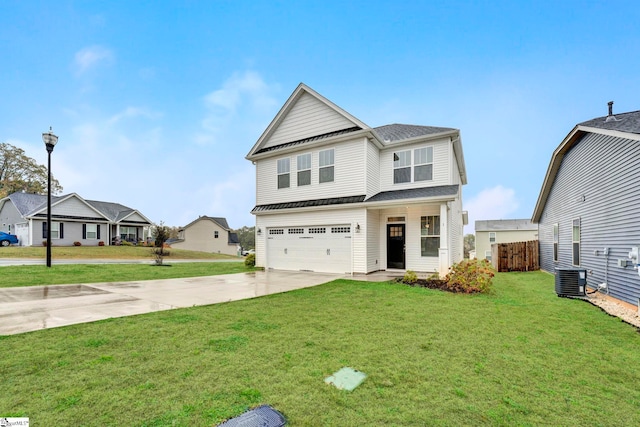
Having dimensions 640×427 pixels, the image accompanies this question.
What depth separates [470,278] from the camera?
27.0 ft

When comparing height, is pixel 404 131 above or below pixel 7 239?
above

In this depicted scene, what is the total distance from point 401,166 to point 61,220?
31.5 m

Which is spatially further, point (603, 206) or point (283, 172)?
point (283, 172)

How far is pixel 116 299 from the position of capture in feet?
22.3

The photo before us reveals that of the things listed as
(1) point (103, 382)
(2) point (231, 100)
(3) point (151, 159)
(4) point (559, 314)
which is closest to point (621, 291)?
(4) point (559, 314)

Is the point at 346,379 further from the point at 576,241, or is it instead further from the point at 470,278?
the point at 576,241

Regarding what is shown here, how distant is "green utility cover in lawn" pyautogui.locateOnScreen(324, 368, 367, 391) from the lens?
2838mm

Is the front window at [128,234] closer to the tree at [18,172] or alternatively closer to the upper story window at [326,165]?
the tree at [18,172]

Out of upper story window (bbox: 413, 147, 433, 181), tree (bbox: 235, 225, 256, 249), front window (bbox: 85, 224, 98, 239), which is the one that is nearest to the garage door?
upper story window (bbox: 413, 147, 433, 181)

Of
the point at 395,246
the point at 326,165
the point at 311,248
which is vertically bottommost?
the point at 311,248

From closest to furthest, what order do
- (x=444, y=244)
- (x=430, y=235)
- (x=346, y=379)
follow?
(x=346, y=379)
(x=444, y=244)
(x=430, y=235)

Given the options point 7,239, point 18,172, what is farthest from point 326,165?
point 18,172

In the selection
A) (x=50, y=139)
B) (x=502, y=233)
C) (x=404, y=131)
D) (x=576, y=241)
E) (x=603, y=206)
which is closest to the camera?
(x=603, y=206)

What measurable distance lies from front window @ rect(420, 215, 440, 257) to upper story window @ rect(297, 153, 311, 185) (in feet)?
18.0
